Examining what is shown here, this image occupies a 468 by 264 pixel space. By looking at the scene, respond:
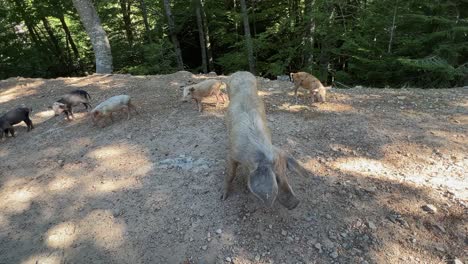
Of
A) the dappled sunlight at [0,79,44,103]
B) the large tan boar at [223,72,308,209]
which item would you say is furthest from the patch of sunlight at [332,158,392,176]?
the dappled sunlight at [0,79,44,103]

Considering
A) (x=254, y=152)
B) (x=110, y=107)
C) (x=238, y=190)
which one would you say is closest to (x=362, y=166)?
(x=238, y=190)

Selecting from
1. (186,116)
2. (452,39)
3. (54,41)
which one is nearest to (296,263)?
(186,116)

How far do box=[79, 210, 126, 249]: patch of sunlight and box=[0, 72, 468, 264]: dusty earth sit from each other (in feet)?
0.05

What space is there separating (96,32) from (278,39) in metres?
7.96

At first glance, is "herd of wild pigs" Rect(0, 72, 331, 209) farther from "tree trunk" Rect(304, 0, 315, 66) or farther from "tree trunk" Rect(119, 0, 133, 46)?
"tree trunk" Rect(119, 0, 133, 46)

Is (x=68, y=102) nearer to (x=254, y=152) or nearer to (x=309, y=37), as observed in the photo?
(x=254, y=152)

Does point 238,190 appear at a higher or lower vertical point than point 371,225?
higher

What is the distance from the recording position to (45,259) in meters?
3.95

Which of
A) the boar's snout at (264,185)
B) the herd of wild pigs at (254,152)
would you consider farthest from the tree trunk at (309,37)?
the boar's snout at (264,185)

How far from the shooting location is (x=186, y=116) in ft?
21.7

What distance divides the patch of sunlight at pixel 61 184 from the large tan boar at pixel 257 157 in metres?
2.44

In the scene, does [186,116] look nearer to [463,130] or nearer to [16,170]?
[16,170]

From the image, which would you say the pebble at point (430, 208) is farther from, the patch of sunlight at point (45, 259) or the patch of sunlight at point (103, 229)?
the patch of sunlight at point (45, 259)

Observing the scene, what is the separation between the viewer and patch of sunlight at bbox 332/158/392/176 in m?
4.67
